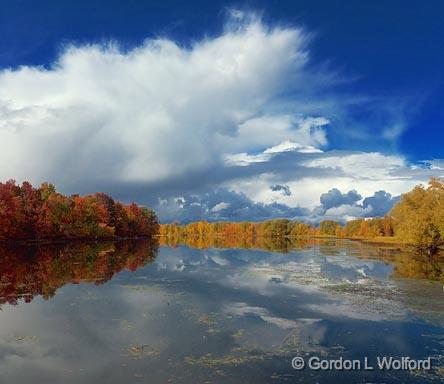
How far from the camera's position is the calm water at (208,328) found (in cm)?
1734

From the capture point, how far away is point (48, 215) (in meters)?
106

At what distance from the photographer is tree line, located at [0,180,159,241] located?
93.1 m

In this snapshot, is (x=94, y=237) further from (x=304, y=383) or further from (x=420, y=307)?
(x=304, y=383)

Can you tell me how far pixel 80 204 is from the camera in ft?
413

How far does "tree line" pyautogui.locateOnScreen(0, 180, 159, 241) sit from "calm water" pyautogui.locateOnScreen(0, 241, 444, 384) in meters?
54.5

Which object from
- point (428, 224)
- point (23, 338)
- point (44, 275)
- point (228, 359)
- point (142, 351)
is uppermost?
point (428, 224)

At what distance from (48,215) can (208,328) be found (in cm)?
9194

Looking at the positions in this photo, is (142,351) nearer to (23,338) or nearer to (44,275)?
(23,338)

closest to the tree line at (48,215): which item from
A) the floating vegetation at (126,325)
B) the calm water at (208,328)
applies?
the calm water at (208,328)

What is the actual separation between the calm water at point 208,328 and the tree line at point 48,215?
54.5m

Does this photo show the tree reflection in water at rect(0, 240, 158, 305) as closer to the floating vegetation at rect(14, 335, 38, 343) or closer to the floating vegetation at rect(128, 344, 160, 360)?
the floating vegetation at rect(14, 335, 38, 343)

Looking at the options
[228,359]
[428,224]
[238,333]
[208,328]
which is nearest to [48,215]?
[428,224]

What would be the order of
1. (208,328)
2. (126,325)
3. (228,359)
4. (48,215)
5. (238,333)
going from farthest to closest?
1. (48,215)
2. (126,325)
3. (208,328)
4. (238,333)
5. (228,359)

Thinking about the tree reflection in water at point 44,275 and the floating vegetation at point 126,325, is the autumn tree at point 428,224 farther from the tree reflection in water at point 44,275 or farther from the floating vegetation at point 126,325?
the floating vegetation at point 126,325
